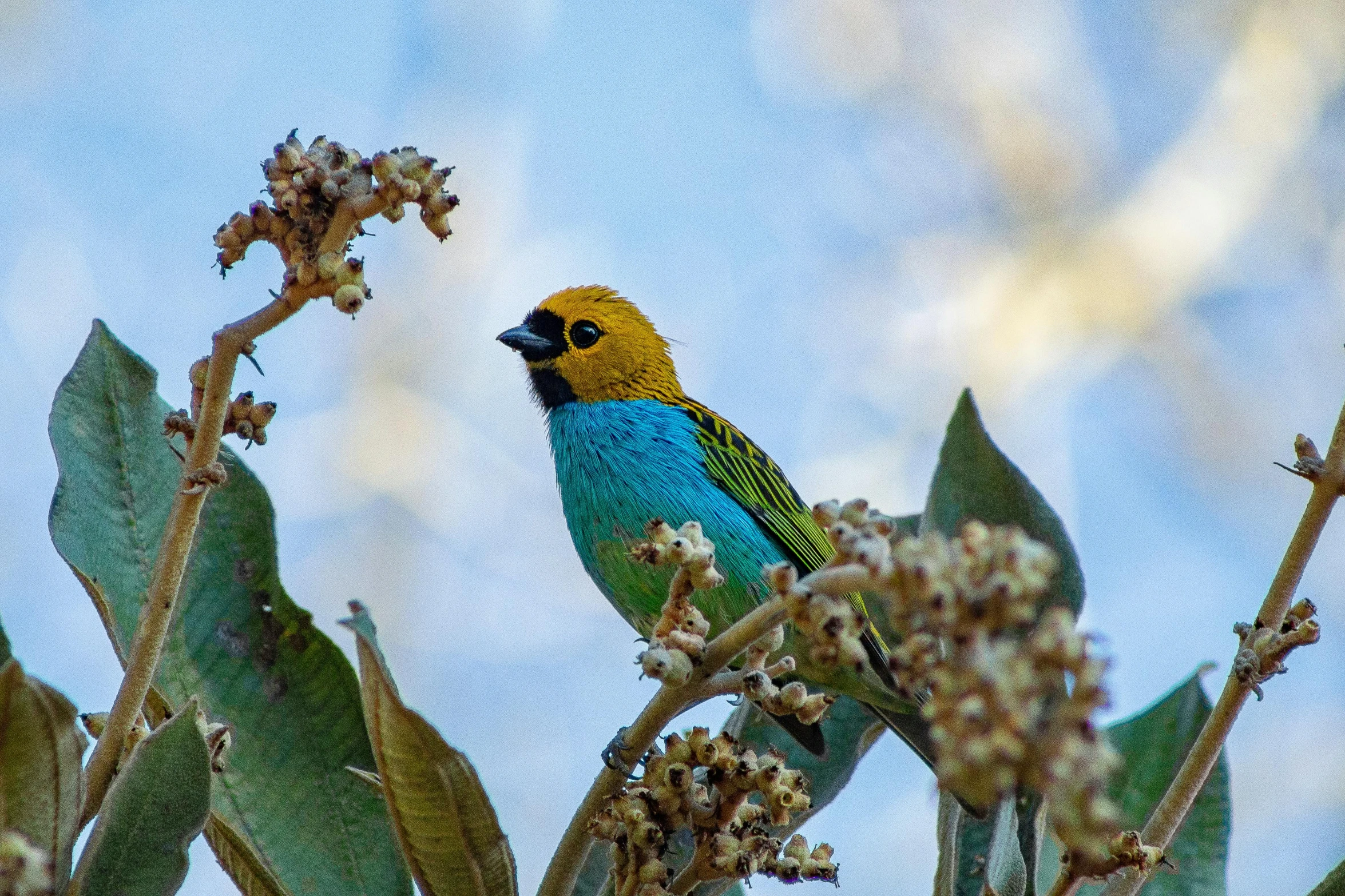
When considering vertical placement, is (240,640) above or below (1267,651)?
above

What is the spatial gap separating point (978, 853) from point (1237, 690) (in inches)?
24.6

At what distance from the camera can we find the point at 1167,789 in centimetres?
260

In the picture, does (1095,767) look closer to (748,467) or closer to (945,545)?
(945,545)

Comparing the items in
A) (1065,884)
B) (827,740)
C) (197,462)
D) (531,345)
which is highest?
(531,345)

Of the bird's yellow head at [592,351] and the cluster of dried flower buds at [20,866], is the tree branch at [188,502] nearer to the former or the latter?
the cluster of dried flower buds at [20,866]

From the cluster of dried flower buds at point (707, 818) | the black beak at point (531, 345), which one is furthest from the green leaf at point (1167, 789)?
the black beak at point (531, 345)

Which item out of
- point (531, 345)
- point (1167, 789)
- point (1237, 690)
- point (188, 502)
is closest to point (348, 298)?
point (188, 502)

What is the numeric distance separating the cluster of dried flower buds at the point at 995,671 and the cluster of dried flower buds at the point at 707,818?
0.62 m

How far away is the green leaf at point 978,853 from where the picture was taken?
6.37 ft

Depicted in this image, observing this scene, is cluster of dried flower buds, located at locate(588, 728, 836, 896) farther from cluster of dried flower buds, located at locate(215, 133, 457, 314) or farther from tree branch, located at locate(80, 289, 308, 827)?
cluster of dried flower buds, located at locate(215, 133, 457, 314)

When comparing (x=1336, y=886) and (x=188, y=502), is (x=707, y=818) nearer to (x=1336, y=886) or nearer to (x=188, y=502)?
(x=188, y=502)

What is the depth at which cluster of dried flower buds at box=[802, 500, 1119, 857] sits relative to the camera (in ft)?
2.73

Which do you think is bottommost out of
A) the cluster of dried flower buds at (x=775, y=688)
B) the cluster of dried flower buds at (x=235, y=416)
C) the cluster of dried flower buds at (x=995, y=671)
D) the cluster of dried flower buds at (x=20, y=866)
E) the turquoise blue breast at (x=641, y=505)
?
the cluster of dried flower buds at (x=20, y=866)

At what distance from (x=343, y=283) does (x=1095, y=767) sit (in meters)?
0.94
